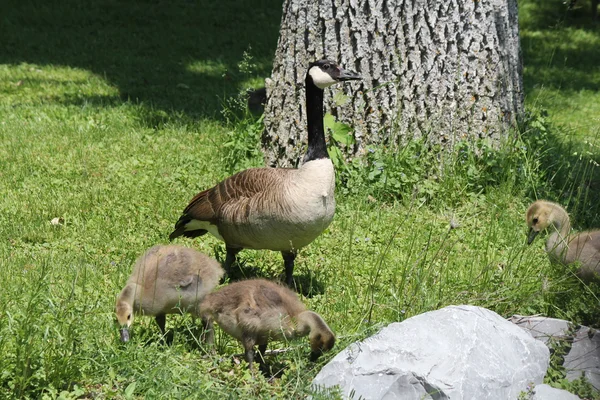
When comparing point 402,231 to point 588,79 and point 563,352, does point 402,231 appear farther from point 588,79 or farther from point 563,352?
point 588,79

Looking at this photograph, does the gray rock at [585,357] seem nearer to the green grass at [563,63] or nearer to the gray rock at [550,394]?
the gray rock at [550,394]

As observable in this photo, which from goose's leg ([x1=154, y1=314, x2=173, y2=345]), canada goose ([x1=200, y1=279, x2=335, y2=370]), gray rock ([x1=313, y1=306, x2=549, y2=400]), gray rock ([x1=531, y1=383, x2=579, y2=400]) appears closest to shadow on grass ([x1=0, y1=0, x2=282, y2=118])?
goose's leg ([x1=154, y1=314, x2=173, y2=345])

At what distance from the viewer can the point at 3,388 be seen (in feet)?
12.8

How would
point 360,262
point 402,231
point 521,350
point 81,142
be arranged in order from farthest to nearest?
1. point 81,142
2. point 402,231
3. point 360,262
4. point 521,350

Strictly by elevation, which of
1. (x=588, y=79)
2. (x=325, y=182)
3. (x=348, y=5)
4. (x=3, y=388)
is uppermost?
(x=348, y=5)

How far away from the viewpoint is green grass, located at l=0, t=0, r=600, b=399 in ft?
13.9

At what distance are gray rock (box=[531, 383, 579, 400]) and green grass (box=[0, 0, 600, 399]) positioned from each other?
896 millimetres

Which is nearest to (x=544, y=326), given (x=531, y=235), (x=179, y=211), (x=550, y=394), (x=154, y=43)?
(x=550, y=394)

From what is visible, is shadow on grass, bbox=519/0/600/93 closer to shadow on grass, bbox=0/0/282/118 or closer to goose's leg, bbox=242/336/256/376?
shadow on grass, bbox=0/0/282/118

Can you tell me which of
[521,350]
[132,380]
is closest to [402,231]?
[521,350]

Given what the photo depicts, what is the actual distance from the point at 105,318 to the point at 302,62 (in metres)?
3.76

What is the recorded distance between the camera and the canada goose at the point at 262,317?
4.25m

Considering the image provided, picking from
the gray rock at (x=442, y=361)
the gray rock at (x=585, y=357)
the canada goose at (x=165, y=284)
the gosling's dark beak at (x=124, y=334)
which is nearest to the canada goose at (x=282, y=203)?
the canada goose at (x=165, y=284)

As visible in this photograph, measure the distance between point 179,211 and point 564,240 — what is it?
3497 millimetres
